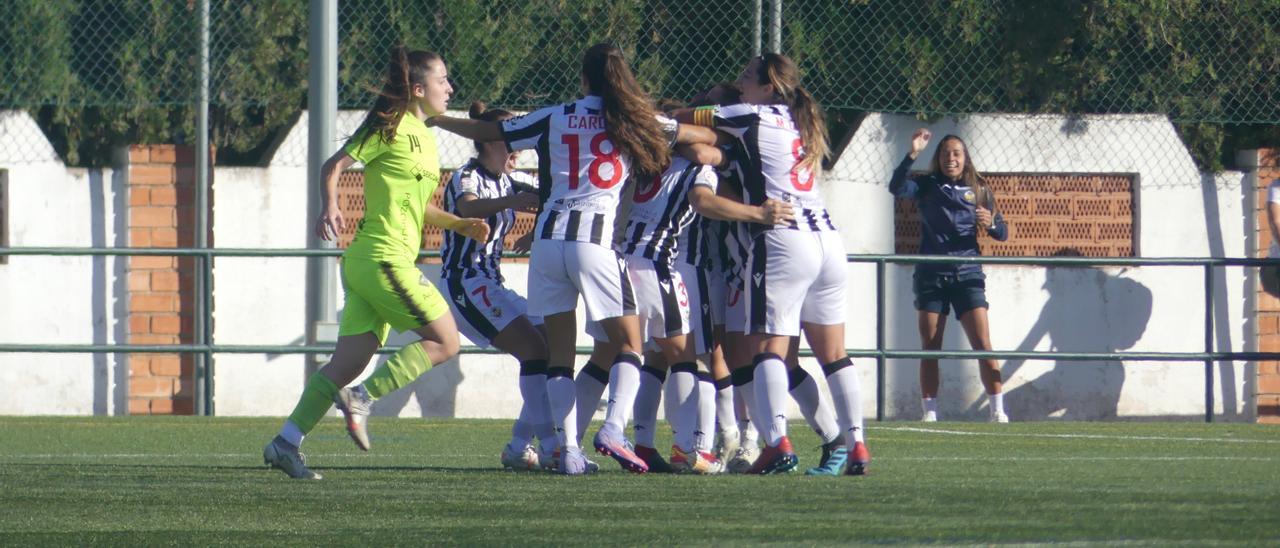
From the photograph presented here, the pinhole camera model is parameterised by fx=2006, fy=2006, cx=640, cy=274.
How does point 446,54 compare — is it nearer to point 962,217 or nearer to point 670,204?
point 962,217

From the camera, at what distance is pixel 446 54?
1267 centimetres

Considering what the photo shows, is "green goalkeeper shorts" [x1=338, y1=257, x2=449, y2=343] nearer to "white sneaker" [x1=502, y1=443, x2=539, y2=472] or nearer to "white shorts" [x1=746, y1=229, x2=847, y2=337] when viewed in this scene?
"white sneaker" [x1=502, y1=443, x2=539, y2=472]

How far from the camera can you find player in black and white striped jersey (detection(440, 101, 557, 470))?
24.9 feet

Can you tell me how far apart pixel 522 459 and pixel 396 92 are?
1.46 metres

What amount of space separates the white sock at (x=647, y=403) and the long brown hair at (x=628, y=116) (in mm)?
996

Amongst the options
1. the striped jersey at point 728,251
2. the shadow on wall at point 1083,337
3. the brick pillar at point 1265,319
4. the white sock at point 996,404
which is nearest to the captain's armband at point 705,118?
the striped jersey at point 728,251

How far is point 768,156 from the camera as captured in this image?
7.10 m

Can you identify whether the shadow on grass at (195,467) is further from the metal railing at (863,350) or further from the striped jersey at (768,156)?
the metal railing at (863,350)

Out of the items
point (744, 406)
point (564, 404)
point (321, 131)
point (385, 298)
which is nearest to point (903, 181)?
point (321, 131)

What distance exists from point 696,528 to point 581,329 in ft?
24.6

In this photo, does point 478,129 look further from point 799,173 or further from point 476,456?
point 476,456

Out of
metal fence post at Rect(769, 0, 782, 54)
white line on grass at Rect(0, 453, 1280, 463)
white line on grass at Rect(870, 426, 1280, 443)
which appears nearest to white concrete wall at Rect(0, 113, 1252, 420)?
metal fence post at Rect(769, 0, 782, 54)

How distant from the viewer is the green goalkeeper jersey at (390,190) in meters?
7.11

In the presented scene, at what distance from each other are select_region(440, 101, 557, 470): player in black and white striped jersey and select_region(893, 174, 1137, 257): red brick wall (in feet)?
20.6
